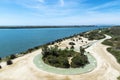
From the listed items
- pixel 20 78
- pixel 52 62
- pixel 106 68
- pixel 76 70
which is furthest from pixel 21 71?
pixel 106 68

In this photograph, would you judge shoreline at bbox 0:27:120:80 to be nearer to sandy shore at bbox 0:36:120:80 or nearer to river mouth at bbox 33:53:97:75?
sandy shore at bbox 0:36:120:80

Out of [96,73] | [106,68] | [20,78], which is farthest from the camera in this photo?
[106,68]

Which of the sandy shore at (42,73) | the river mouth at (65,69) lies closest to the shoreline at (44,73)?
the sandy shore at (42,73)

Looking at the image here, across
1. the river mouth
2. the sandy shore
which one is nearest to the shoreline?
the sandy shore

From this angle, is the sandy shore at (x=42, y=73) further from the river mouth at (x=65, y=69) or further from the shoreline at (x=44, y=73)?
the river mouth at (x=65, y=69)

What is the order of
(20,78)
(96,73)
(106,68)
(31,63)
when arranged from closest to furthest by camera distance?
(20,78), (96,73), (106,68), (31,63)

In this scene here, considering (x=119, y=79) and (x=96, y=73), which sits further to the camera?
(x=96, y=73)

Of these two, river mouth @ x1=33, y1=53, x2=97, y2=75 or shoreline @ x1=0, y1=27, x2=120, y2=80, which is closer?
shoreline @ x1=0, y1=27, x2=120, y2=80

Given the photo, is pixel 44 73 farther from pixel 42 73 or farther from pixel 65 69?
pixel 65 69

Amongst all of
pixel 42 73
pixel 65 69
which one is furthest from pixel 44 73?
pixel 65 69

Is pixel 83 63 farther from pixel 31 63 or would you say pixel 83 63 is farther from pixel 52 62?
pixel 31 63
